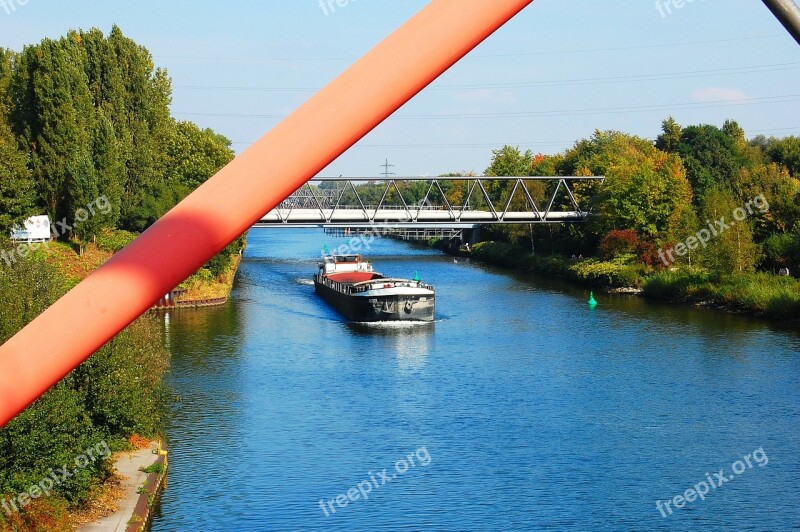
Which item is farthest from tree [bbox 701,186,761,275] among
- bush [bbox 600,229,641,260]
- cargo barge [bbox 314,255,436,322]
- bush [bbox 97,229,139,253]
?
bush [bbox 97,229,139,253]

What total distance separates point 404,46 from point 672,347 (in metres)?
24.6

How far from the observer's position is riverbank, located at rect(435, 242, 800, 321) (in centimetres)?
2975

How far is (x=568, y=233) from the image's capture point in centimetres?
5034

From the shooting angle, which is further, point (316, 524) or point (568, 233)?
point (568, 233)

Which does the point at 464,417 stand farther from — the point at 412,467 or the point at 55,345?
the point at 55,345

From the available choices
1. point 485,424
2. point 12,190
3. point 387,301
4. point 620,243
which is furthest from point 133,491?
point 620,243

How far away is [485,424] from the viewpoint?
57.1 feet

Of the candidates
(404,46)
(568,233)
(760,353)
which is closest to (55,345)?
(404,46)

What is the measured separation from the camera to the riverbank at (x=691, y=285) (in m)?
29.8
